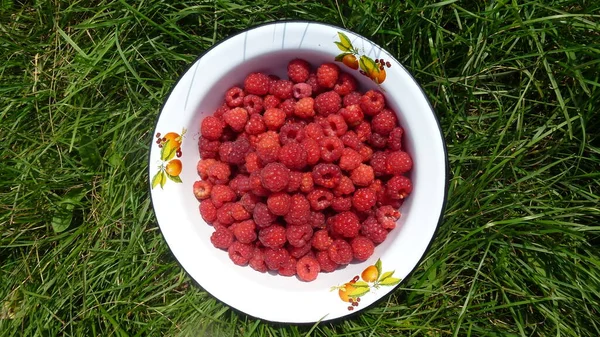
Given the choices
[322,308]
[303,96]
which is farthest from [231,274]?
[303,96]

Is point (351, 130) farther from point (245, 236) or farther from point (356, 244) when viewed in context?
point (245, 236)

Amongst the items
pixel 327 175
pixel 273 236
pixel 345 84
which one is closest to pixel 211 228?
pixel 273 236

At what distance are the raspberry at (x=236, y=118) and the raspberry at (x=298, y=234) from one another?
14.8 inches

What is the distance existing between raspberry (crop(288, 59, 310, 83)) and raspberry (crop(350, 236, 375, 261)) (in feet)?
1.83

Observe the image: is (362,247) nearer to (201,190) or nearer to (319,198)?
(319,198)

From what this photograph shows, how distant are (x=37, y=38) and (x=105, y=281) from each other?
3.42 feet

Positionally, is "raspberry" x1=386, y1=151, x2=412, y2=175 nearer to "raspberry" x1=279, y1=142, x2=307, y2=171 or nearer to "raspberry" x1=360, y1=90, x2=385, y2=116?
"raspberry" x1=360, y1=90, x2=385, y2=116

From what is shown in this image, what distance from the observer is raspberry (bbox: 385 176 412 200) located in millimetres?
1563

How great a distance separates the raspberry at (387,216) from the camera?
161 cm

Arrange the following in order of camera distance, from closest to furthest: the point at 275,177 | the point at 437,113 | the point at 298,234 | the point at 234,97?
the point at 275,177
the point at 298,234
the point at 234,97
the point at 437,113

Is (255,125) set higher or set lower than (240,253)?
higher

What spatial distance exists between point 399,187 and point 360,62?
0.41 m

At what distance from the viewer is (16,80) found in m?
2.07

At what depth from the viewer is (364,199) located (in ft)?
5.22
